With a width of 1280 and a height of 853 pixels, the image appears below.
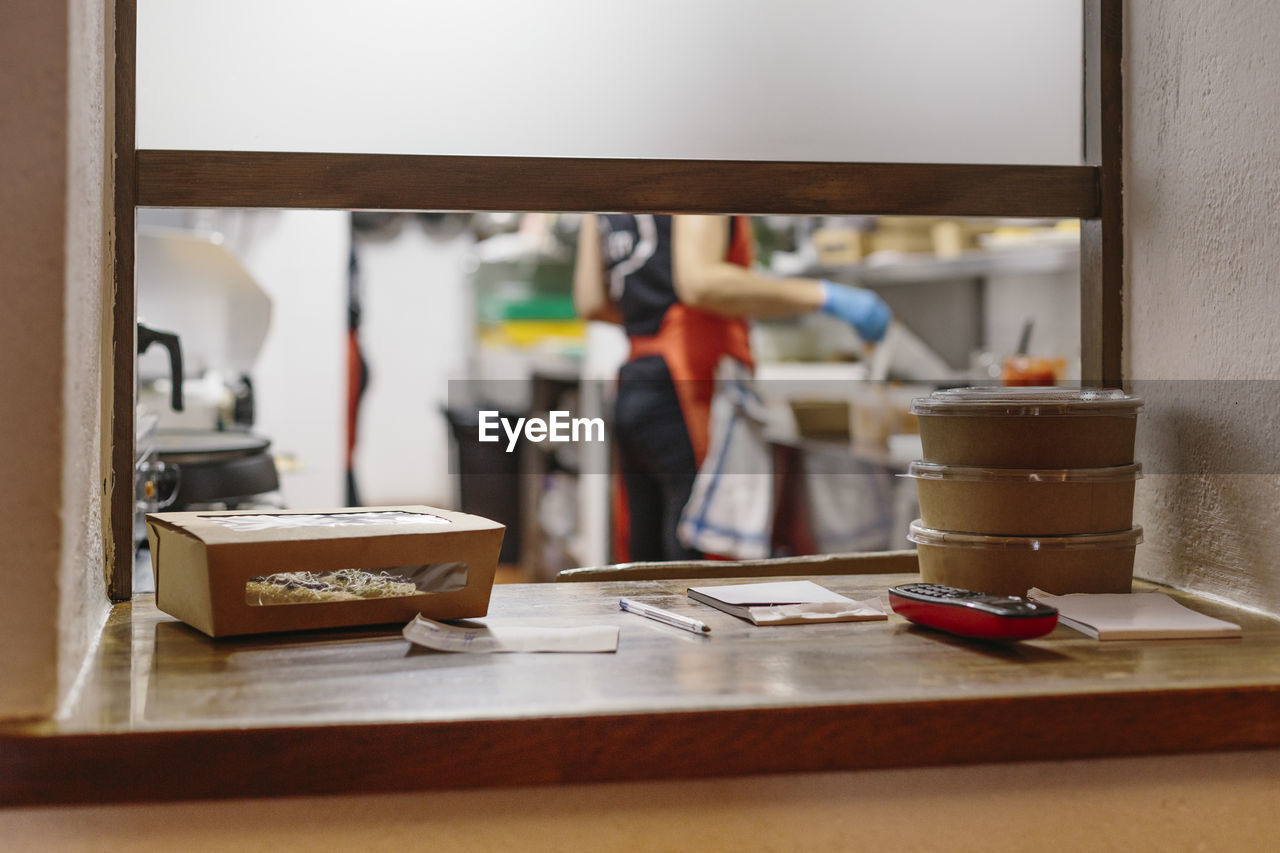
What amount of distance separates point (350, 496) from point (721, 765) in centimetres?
362

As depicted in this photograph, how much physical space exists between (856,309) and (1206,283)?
1651 mm

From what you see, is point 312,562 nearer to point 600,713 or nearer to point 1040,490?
point 600,713

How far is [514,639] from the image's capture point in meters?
0.86

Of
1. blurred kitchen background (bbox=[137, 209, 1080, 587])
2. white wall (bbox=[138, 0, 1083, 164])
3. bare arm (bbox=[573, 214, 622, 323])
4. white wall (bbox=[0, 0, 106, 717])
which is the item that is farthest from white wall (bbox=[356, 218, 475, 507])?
white wall (bbox=[0, 0, 106, 717])

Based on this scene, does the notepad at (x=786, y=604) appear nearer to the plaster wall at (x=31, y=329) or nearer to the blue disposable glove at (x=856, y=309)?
the plaster wall at (x=31, y=329)

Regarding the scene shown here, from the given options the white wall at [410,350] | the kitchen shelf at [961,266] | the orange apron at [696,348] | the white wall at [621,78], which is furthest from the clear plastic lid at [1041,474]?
the white wall at [410,350]

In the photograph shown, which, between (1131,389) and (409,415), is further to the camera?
(409,415)

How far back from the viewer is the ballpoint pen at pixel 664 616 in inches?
36.5

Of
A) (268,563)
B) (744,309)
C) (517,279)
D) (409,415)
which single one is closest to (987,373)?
(744,309)

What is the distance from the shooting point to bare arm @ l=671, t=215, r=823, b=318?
7.89 feet

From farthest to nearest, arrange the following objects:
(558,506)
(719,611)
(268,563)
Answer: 1. (558,506)
2. (719,611)
3. (268,563)

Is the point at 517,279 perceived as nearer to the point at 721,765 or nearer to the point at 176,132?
the point at 176,132

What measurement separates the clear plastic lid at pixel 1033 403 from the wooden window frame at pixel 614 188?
0.23m

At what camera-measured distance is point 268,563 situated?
865mm
